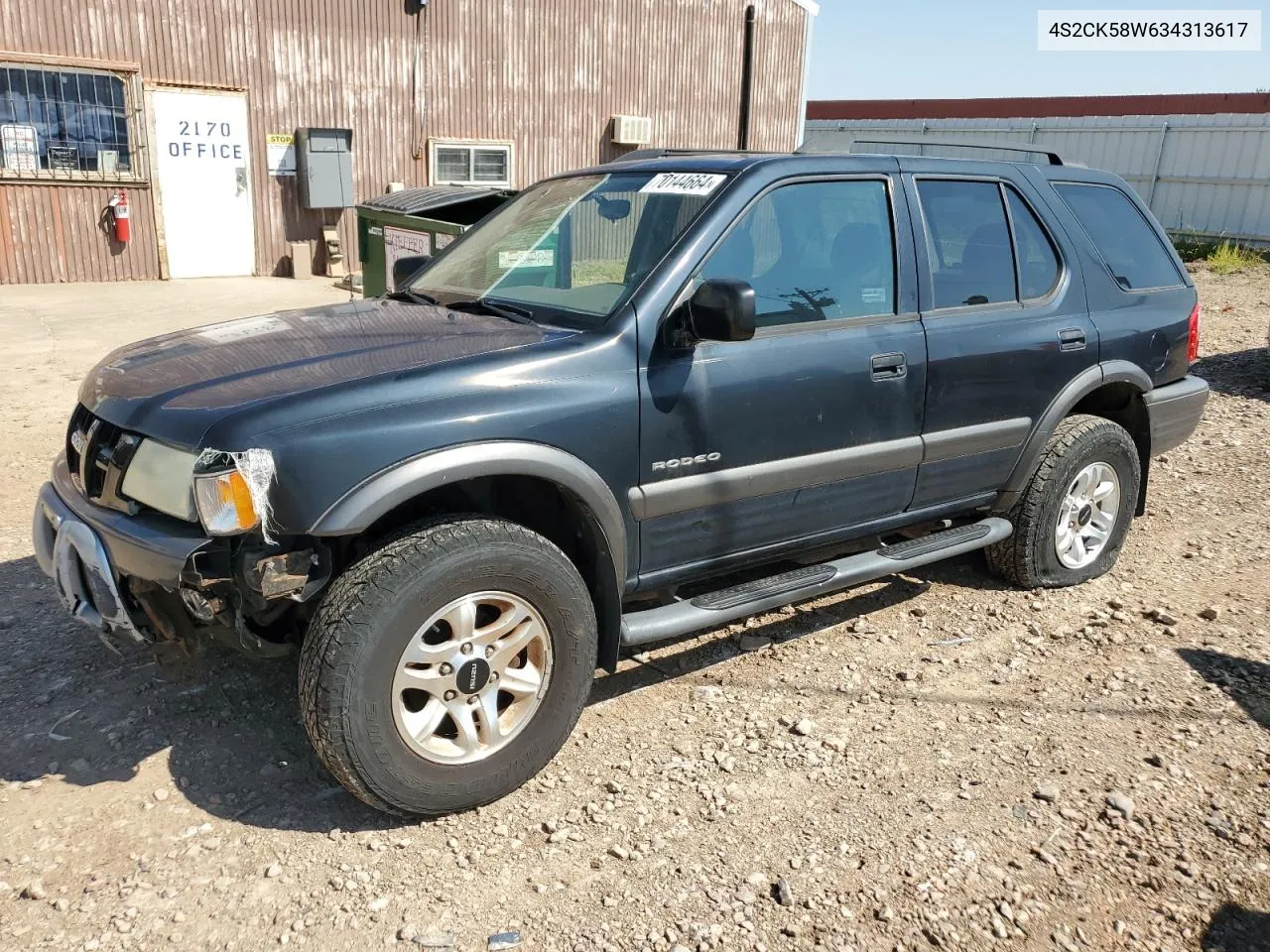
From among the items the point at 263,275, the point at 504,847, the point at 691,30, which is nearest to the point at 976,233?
the point at 504,847

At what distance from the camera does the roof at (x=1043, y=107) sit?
2488 centimetres

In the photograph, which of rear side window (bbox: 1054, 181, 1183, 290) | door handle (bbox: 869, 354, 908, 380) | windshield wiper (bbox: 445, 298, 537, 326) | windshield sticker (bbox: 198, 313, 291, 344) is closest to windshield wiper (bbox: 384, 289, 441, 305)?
windshield wiper (bbox: 445, 298, 537, 326)

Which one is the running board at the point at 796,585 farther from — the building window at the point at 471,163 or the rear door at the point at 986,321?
the building window at the point at 471,163

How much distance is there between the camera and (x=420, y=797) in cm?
286

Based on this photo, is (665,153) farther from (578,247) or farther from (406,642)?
(406,642)

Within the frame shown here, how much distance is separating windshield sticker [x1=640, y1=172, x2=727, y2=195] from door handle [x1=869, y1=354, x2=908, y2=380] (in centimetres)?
84

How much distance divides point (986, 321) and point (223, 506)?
2926 millimetres

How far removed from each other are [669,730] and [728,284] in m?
1.49

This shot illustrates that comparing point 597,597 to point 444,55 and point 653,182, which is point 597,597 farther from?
point 444,55

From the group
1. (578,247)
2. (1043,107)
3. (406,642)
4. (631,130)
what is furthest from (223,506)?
(1043,107)

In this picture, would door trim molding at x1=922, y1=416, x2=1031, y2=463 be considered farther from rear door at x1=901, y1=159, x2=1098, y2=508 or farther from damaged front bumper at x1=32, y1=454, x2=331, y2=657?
damaged front bumper at x1=32, y1=454, x2=331, y2=657

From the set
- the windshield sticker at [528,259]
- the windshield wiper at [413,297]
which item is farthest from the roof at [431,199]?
the windshield sticker at [528,259]

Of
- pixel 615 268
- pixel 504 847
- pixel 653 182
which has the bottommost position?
pixel 504 847

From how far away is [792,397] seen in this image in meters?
3.47
